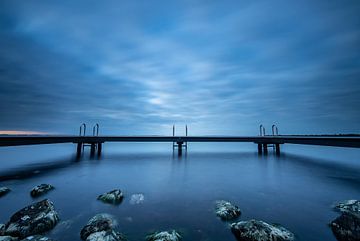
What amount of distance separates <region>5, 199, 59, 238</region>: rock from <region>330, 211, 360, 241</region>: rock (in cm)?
1464

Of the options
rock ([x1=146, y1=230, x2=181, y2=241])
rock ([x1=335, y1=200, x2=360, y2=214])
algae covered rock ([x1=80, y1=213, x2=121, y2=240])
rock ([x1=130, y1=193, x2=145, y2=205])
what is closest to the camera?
rock ([x1=146, y1=230, x2=181, y2=241])

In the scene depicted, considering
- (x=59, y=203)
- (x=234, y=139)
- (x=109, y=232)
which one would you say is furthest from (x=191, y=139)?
(x=109, y=232)

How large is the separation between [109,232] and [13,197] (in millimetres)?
12698

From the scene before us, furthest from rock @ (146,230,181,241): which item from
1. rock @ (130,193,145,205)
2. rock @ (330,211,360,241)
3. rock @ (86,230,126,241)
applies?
rock @ (330,211,360,241)

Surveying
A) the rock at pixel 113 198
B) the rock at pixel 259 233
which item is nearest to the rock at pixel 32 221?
the rock at pixel 113 198

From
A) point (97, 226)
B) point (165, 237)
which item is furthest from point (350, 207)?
point (97, 226)

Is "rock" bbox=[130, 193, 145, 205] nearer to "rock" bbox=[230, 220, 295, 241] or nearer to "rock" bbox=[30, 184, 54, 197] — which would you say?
"rock" bbox=[230, 220, 295, 241]

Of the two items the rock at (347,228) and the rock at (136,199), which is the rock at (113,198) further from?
the rock at (347,228)

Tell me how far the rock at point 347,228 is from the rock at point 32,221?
14.6 metres

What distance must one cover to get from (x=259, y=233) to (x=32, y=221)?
11.1 m

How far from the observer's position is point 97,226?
26.2 ft

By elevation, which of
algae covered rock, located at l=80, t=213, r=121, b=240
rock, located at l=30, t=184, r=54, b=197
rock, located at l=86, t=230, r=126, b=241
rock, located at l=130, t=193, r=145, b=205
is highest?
rock, located at l=86, t=230, r=126, b=241

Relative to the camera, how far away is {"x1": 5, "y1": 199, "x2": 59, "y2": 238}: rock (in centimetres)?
739

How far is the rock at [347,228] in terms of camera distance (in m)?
7.20
